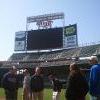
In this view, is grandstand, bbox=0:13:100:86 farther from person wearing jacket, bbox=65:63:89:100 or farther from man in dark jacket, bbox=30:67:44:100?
person wearing jacket, bbox=65:63:89:100

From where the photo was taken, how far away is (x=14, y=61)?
82.8m

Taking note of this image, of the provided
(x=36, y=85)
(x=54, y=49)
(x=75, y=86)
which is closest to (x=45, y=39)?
(x=54, y=49)

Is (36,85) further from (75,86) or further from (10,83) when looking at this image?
(75,86)

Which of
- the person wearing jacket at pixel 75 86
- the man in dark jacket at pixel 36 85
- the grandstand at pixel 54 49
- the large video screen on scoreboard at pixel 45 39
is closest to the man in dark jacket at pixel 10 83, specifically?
the man in dark jacket at pixel 36 85

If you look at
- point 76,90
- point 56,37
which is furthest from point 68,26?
point 76,90

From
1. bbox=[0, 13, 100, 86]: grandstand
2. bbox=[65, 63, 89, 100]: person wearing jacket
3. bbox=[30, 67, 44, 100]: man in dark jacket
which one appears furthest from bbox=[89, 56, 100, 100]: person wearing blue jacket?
bbox=[0, 13, 100, 86]: grandstand

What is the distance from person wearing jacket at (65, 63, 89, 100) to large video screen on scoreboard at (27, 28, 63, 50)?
5904 cm

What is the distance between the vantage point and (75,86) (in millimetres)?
11156

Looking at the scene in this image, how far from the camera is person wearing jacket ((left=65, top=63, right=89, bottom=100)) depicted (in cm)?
1112

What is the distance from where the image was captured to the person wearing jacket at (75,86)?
36.5 feet

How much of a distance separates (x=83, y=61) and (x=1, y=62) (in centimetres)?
2723

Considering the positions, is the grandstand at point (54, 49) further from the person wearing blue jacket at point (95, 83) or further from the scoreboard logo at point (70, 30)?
the person wearing blue jacket at point (95, 83)

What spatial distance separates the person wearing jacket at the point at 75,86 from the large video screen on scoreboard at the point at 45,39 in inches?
2324

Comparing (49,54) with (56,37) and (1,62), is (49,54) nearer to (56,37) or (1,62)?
(56,37)
